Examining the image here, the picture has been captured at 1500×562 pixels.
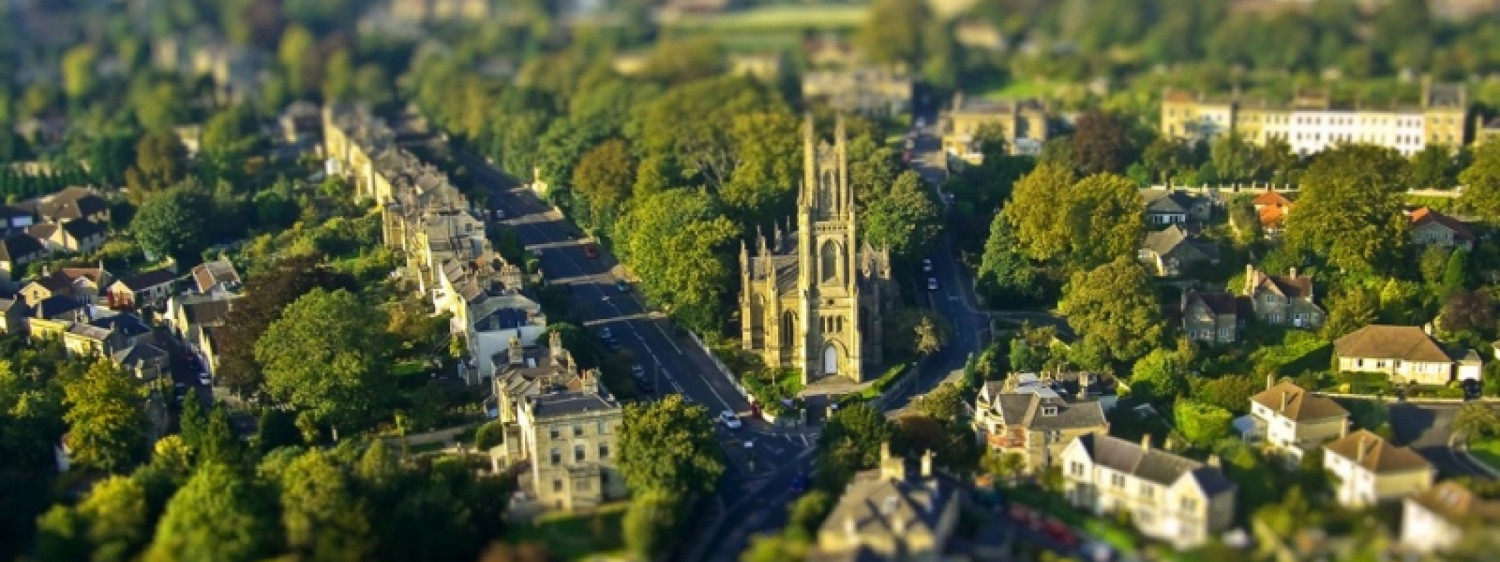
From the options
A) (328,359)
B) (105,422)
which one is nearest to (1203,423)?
(328,359)

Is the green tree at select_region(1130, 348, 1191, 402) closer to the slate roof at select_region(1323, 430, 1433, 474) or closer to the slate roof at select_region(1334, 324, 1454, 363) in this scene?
the slate roof at select_region(1334, 324, 1454, 363)

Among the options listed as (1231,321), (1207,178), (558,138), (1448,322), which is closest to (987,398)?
(1231,321)

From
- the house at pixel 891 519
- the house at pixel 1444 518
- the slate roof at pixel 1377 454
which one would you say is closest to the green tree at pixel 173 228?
the house at pixel 891 519

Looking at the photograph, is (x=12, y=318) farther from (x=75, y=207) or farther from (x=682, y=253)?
(x=682, y=253)

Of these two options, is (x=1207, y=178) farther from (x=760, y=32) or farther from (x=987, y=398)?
(x=760, y=32)

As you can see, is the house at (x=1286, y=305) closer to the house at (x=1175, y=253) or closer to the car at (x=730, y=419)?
the house at (x=1175, y=253)

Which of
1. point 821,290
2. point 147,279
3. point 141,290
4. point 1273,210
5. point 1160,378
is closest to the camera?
point 1160,378
